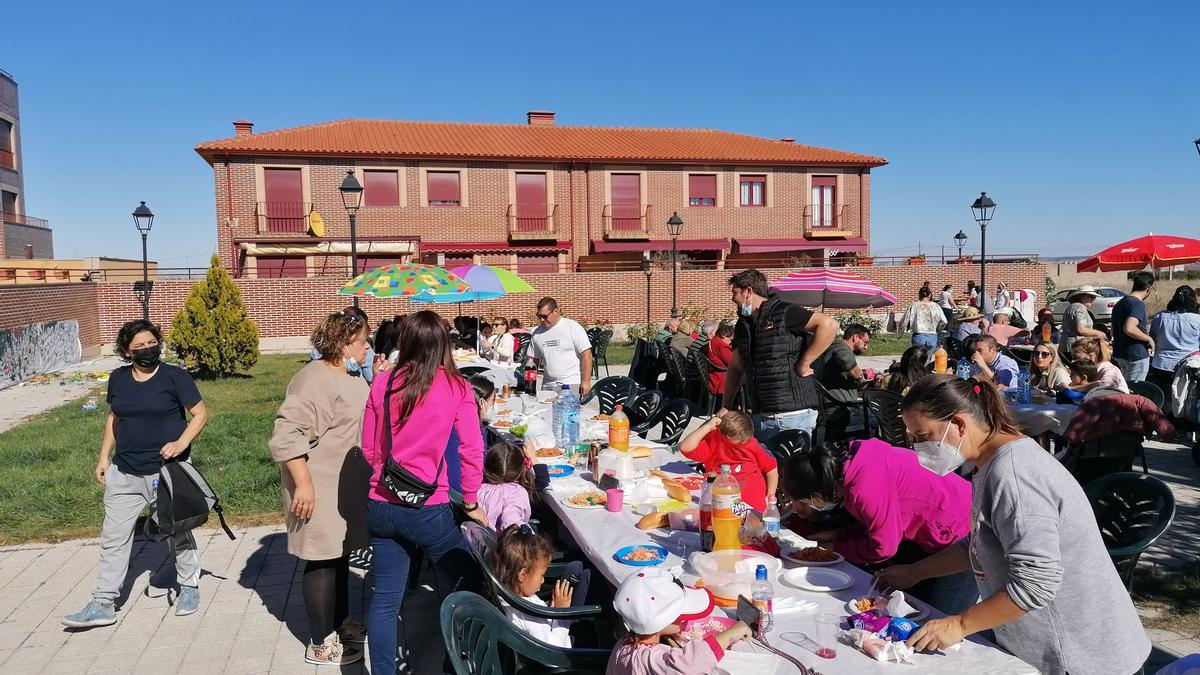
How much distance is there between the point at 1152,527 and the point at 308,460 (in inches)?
151

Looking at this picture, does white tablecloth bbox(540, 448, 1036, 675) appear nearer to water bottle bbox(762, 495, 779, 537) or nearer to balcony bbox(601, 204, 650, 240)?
water bottle bbox(762, 495, 779, 537)

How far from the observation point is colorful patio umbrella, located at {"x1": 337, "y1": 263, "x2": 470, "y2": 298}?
993 centimetres

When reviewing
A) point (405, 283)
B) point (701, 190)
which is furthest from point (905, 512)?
point (701, 190)

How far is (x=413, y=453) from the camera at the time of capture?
3.49 m

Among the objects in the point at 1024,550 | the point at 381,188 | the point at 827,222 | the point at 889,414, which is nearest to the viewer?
the point at 1024,550

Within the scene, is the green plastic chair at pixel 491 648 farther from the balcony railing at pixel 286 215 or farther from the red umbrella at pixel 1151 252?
the balcony railing at pixel 286 215

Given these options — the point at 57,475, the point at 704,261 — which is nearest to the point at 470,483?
the point at 57,475

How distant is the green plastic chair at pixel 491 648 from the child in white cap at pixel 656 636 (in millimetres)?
454

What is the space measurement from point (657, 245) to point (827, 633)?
31442 mm

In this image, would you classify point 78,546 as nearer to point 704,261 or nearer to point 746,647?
point 746,647

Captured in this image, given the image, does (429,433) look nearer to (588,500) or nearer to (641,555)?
(641,555)

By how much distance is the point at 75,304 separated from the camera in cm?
2219

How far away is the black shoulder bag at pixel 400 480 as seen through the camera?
3471 millimetres

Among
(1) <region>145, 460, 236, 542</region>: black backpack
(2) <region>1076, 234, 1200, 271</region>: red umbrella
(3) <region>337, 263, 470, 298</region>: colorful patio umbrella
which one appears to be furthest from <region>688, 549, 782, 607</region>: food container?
(2) <region>1076, 234, 1200, 271</region>: red umbrella
